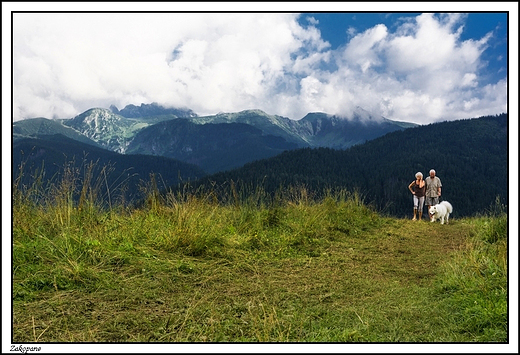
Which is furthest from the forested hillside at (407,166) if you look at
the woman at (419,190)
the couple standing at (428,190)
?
the couple standing at (428,190)

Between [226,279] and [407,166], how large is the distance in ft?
464

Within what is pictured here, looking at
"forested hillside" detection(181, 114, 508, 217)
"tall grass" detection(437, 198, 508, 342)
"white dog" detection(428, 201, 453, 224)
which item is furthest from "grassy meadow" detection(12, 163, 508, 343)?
"forested hillside" detection(181, 114, 508, 217)

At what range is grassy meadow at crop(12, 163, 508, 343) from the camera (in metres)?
3.71

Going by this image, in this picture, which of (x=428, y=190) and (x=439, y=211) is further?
(x=428, y=190)

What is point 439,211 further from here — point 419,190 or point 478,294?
point 478,294

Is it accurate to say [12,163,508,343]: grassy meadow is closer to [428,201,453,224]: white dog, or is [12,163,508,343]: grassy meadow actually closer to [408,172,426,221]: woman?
[428,201,453,224]: white dog

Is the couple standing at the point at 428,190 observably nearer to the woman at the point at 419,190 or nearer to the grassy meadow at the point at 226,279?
the woman at the point at 419,190

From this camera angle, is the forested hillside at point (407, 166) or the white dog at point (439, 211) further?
the forested hillside at point (407, 166)

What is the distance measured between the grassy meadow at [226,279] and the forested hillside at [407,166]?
71.4 meters

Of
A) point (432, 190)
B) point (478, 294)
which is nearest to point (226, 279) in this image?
point (478, 294)

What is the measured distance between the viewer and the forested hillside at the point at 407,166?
328 ft

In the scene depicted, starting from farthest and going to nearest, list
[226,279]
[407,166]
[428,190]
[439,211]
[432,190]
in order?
1. [407,166]
2. [428,190]
3. [432,190]
4. [439,211]
5. [226,279]

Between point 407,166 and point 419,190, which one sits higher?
point 407,166

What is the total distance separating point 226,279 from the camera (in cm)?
523
